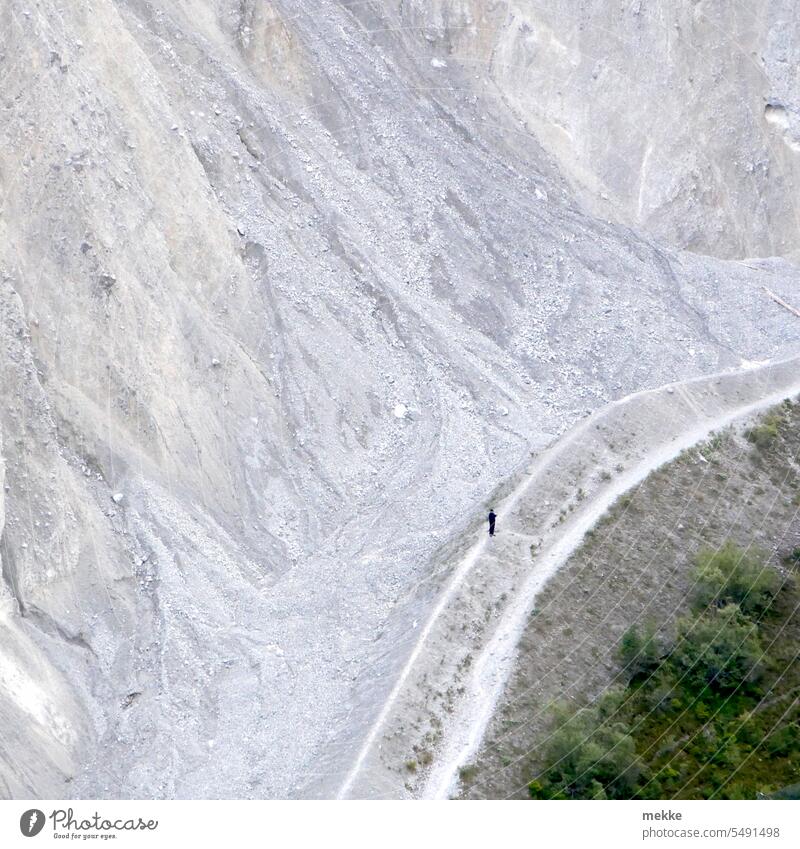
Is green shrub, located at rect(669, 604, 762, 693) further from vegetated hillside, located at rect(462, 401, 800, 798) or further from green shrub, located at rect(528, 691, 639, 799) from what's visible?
green shrub, located at rect(528, 691, 639, 799)

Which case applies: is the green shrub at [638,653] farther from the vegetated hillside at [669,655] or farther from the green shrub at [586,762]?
the green shrub at [586,762]

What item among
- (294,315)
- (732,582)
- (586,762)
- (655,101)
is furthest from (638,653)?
(655,101)

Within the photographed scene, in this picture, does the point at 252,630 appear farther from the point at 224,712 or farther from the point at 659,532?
the point at 659,532

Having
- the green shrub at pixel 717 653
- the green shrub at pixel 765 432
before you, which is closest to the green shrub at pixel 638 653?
the green shrub at pixel 717 653

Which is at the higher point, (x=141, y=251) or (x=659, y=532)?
(x=141, y=251)

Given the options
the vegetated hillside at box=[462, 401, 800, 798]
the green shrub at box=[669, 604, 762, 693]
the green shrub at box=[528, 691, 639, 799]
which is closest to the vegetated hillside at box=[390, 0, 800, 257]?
the vegetated hillside at box=[462, 401, 800, 798]
